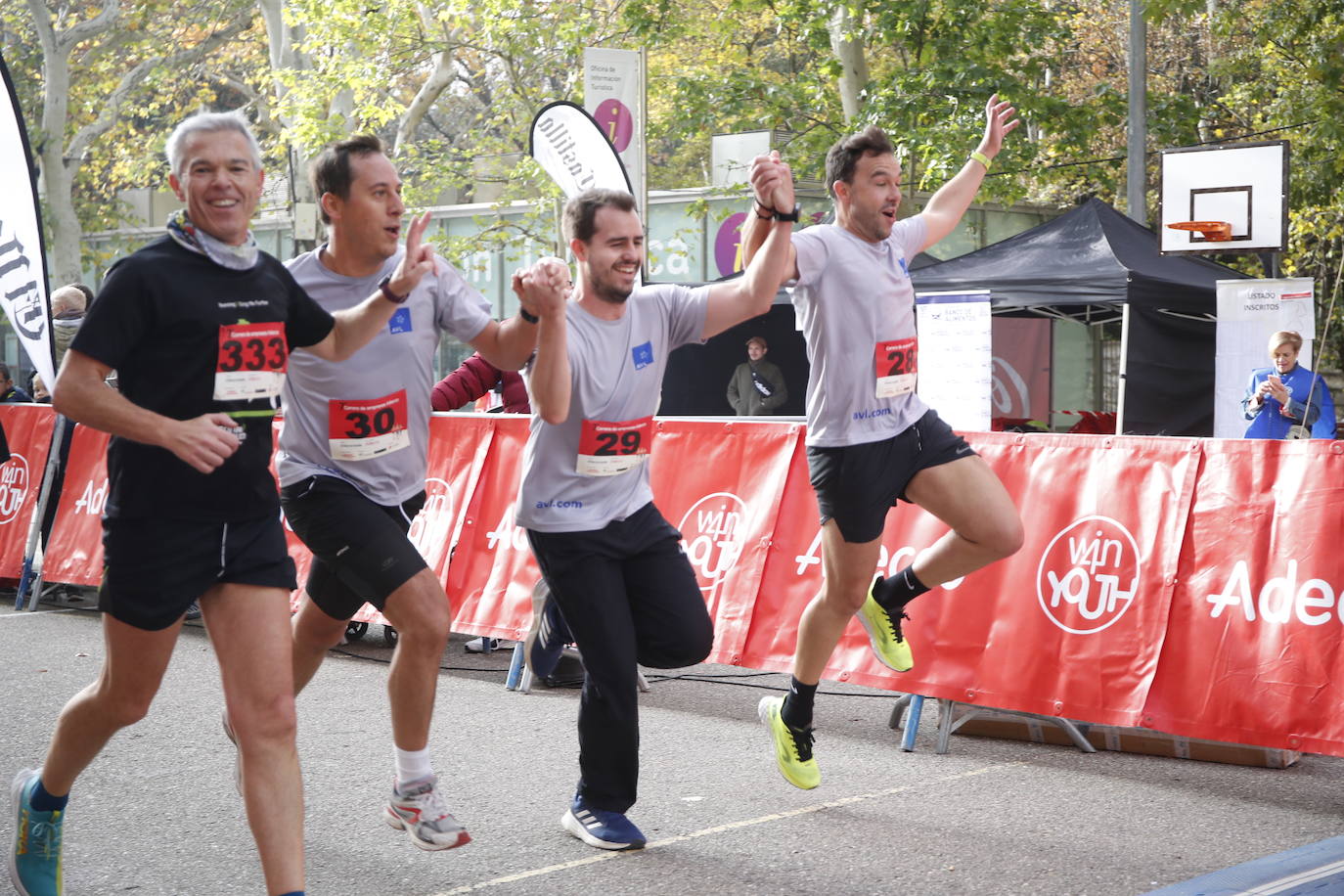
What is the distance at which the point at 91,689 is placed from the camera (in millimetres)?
3916

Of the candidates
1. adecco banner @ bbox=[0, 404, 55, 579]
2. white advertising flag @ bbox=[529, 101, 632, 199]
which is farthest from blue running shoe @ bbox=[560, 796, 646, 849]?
white advertising flag @ bbox=[529, 101, 632, 199]

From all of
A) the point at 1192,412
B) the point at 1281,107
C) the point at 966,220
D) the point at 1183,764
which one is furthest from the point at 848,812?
the point at 966,220

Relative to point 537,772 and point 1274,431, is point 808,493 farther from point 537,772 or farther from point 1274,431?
point 1274,431

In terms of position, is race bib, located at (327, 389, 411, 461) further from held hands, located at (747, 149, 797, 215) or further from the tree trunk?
the tree trunk

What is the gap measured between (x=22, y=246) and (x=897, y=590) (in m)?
6.40

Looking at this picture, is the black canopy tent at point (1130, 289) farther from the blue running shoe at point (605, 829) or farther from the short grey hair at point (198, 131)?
the short grey hair at point (198, 131)

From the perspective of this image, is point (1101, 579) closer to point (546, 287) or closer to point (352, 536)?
point (546, 287)

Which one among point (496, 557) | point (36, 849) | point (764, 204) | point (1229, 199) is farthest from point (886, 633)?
point (1229, 199)

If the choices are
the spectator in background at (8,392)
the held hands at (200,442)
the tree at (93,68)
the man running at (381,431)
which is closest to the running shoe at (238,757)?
the man running at (381,431)

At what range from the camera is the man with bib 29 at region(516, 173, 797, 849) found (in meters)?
4.66

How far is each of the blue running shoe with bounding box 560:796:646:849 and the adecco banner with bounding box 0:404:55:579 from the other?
302 inches

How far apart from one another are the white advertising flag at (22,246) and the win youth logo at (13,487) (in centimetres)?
216

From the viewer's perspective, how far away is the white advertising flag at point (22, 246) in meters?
9.41

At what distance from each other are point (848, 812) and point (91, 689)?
8.43 feet
